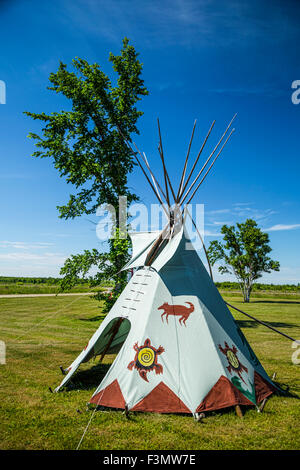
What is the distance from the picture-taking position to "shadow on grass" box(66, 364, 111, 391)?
239 inches

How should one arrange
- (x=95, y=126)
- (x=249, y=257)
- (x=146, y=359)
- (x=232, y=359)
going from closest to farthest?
(x=146, y=359), (x=232, y=359), (x=95, y=126), (x=249, y=257)

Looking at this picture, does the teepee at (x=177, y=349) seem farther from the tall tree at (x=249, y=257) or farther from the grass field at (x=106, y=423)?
the tall tree at (x=249, y=257)

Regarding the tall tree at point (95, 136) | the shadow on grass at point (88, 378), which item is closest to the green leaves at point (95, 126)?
the tall tree at point (95, 136)

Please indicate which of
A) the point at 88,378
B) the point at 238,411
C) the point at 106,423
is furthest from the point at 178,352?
the point at 88,378

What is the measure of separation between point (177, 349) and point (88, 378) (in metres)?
2.91

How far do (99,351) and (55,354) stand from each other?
77.7 inches

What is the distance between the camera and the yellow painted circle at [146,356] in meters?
4.91

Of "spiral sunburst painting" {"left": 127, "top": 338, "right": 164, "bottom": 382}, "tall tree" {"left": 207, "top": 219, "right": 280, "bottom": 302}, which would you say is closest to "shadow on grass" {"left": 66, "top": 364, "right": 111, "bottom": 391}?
"spiral sunburst painting" {"left": 127, "top": 338, "right": 164, "bottom": 382}

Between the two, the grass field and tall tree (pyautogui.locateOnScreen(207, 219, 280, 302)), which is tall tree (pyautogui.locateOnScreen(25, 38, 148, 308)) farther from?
tall tree (pyautogui.locateOnScreen(207, 219, 280, 302))

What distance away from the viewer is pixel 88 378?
6.70 m

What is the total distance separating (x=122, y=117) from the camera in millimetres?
13055

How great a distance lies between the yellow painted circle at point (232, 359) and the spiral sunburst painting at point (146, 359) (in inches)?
49.2

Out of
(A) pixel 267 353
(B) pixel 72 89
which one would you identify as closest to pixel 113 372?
(A) pixel 267 353

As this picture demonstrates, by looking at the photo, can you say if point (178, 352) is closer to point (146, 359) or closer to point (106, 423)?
point (146, 359)
